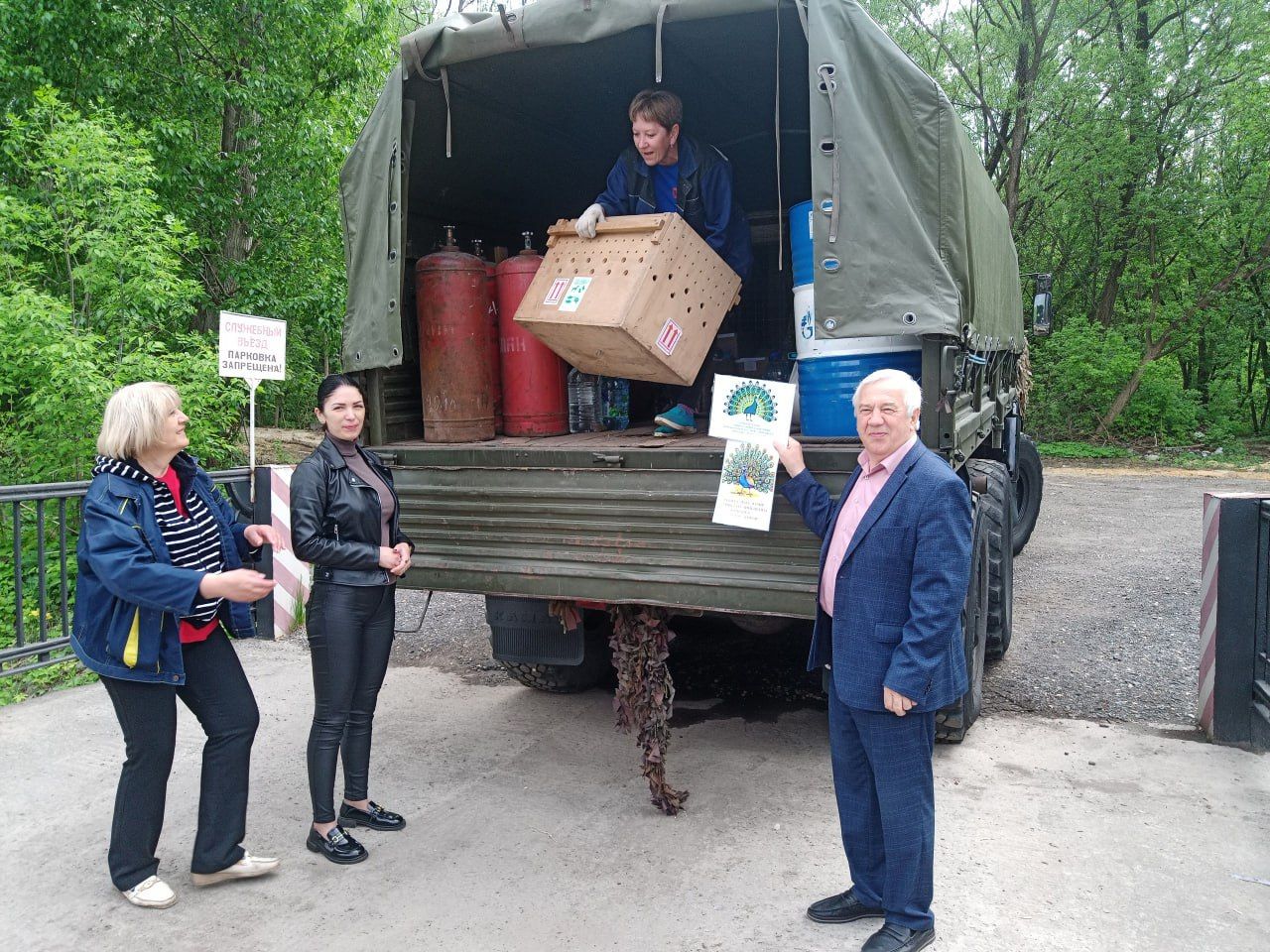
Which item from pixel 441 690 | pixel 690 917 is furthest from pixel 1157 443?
pixel 690 917

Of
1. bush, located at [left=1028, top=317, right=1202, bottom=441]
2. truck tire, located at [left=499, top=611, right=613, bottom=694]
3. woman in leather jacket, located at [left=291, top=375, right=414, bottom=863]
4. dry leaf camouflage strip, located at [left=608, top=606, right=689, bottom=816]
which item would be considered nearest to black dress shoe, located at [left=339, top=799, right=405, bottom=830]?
woman in leather jacket, located at [left=291, top=375, right=414, bottom=863]

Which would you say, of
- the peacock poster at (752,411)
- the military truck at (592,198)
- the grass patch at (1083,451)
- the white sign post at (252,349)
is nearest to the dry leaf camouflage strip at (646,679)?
the military truck at (592,198)

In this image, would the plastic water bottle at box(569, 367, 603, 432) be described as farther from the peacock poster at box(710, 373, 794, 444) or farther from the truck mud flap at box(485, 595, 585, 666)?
the peacock poster at box(710, 373, 794, 444)

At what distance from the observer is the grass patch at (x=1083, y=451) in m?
17.1

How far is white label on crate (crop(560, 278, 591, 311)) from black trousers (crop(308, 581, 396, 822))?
4.28 ft

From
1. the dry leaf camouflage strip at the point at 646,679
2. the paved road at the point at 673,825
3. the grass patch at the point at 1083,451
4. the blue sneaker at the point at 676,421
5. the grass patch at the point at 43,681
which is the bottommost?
the grass patch at the point at 43,681

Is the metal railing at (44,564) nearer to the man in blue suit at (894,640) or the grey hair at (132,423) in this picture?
the grey hair at (132,423)

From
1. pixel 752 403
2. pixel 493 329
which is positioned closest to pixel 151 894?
pixel 493 329

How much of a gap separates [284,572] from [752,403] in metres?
4.94

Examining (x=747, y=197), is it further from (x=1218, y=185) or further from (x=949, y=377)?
(x=1218, y=185)

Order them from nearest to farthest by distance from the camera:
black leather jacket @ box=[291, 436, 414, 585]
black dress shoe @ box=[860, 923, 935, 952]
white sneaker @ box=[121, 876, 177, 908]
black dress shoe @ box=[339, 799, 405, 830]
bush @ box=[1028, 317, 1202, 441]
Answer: black dress shoe @ box=[860, 923, 935, 952], white sneaker @ box=[121, 876, 177, 908], black leather jacket @ box=[291, 436, 414, 585], black dress shoe @ box=[339, 799, 405, 830], bush @ box=[1028, 317, 1202, 441]

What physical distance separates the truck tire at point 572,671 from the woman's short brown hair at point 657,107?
2653 millimetres

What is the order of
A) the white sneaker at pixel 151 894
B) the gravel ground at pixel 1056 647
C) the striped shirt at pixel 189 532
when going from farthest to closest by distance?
1. the gravel ground at pixel 1056 647
2. the white sneaker at pixel 151 894
3. the striped shirt at pixel 189 532

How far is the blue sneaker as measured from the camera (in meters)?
4.02
